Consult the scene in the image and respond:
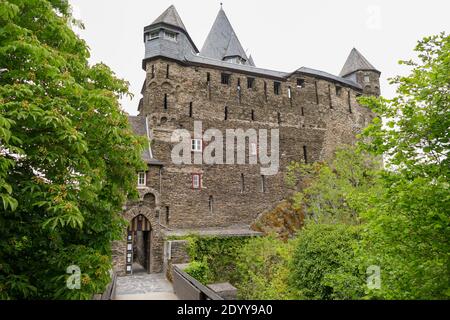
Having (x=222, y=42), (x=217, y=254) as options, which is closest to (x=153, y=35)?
(x=222, y=42)

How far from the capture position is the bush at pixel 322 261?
366 inches

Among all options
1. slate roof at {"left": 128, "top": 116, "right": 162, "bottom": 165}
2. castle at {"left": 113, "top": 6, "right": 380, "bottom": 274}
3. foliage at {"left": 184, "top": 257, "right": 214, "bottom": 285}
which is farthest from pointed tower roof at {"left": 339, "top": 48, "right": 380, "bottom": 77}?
foliage at {"left": 184, "top": 257, "right": 214, "bottom": 285}

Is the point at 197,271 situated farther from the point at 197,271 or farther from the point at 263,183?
the point at 263,183

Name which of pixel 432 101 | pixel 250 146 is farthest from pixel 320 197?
pixel 432 101

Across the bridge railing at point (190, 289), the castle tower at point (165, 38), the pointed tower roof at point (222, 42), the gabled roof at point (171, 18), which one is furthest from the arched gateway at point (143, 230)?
the pointed tower roof at point (222, 42)

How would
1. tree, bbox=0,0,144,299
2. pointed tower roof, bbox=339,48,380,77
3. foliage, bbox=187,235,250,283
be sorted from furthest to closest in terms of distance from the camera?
pointed tower roof, bbox=339,48,380,77, foliage, bbox=187,235,250,283, tree, bbox=0,0,144,299

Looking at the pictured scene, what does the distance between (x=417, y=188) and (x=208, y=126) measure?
1653cm

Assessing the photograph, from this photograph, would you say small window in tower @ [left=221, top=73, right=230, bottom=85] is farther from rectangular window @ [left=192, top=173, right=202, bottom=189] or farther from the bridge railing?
the bridge railing

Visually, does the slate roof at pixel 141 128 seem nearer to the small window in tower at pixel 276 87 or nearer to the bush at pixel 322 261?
the bush at pixel 322 261

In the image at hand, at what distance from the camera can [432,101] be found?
17.8ft

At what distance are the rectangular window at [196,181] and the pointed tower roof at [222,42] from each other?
12401 millimetres

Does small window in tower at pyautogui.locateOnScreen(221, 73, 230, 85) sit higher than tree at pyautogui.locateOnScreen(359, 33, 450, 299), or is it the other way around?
small window in tower at pyautogui.locateOnScreen(221, 73, 230, 85)

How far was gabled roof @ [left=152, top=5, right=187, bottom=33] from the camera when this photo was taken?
69.4 ft

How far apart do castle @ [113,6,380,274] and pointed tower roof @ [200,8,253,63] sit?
554 mm
